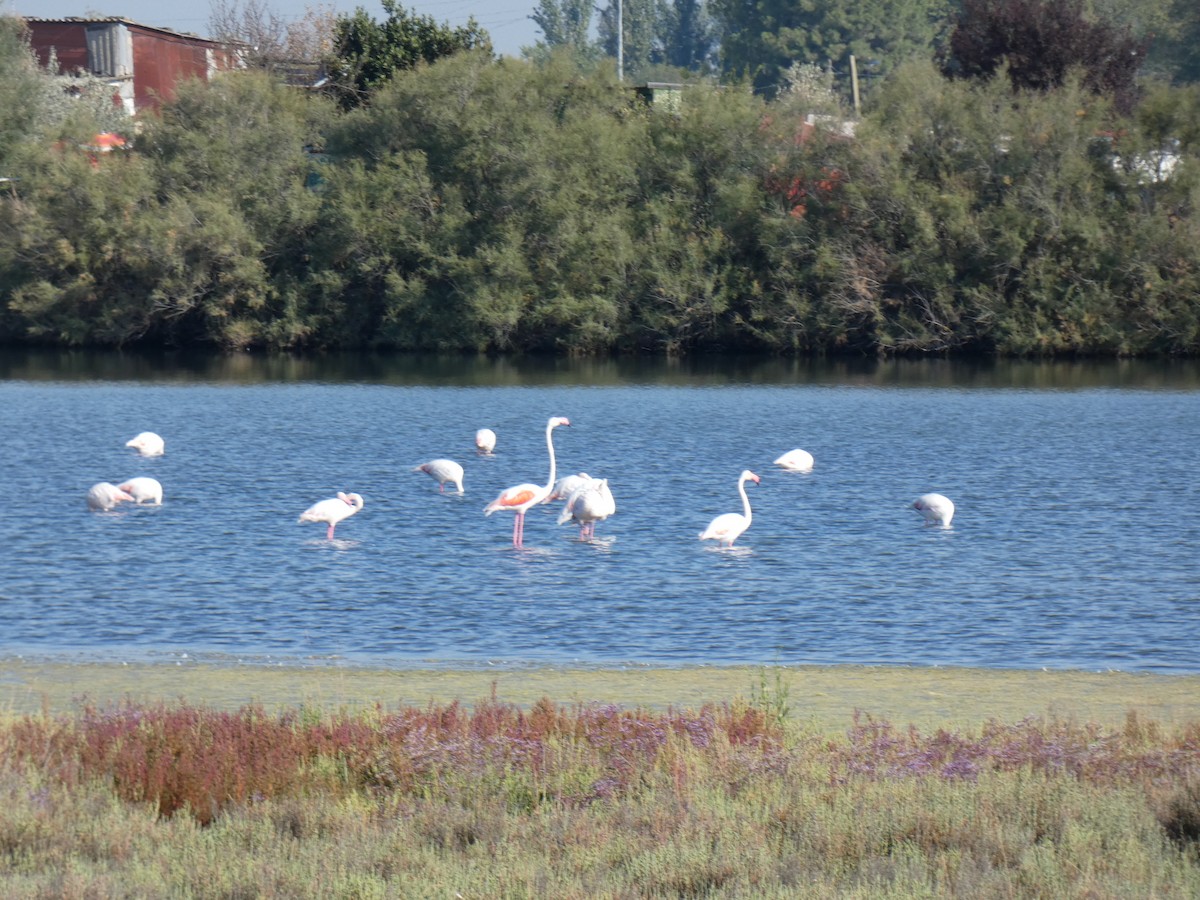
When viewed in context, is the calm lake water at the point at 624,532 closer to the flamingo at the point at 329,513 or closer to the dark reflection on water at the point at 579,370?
the flamingo at the point at 329,513

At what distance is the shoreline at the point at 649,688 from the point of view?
11.3m

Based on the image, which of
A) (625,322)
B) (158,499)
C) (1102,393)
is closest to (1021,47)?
(625,322)

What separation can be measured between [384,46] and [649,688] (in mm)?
51811

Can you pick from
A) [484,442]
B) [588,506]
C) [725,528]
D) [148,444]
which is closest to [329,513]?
[588,506]

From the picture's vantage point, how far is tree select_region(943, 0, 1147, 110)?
5938 cm

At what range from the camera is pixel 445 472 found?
24.1 metres

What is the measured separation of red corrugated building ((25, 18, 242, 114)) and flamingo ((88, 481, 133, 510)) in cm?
5575

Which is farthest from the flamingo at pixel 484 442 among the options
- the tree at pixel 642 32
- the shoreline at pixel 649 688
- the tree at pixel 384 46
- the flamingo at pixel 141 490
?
the tree at pixel 642 32

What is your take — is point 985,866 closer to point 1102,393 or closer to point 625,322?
point 1102,393

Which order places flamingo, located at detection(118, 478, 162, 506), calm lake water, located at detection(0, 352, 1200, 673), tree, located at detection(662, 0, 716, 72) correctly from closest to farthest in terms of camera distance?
1. calm lake water, located at detection(0, 352, 1200, 673)
2. flamingo, located at detection(118, 478, 162, 506)
3. tree, located at detection(662, 0, 716, 72)

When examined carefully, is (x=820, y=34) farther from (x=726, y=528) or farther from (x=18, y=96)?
(x=726, y=528)

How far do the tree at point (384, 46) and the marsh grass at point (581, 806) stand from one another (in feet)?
174

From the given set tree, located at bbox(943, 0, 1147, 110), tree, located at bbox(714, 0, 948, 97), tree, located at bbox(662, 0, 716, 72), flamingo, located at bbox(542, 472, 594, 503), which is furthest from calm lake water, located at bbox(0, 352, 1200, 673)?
tree, located at bbox(662, 0, 716, 72)

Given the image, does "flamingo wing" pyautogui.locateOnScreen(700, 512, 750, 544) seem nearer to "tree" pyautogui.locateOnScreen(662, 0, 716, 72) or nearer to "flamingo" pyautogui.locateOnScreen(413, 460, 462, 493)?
"flamingo" pyautogui.locateOnScreen(413, 460, 462, 493)
